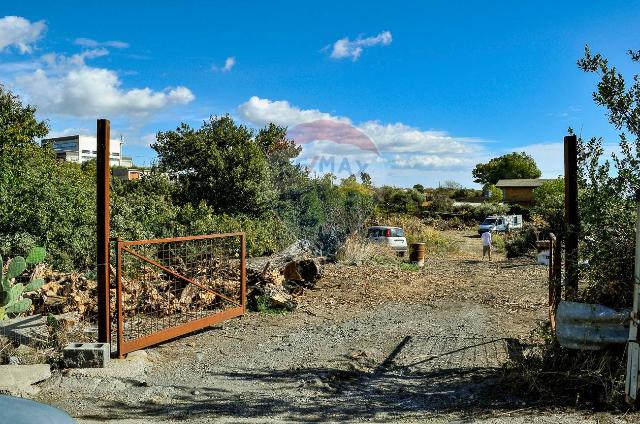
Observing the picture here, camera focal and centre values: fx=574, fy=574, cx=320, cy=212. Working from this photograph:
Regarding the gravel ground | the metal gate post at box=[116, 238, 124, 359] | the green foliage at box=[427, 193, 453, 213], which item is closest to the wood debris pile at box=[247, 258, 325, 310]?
the gravel ground

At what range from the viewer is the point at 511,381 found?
5902 millimetres

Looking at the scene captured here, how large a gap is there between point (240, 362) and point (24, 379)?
240cm

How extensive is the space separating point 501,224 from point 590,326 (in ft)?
105

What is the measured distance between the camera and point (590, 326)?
5.48 meters

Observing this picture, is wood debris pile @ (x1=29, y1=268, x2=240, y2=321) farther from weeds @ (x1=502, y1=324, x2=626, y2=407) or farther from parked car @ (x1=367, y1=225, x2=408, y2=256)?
parked car @ (x1=367, y1=225, x2=408, y2=256)

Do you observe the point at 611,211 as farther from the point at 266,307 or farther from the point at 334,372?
the point at 266,307

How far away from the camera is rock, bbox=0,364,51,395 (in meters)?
5.87

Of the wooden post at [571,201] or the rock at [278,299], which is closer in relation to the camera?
the wooden post at [571,201]

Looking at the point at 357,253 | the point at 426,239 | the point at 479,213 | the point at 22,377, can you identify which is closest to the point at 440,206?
the point at 479,213

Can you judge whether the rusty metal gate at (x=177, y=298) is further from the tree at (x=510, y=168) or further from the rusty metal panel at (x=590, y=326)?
the tree at (x=510, y=168)

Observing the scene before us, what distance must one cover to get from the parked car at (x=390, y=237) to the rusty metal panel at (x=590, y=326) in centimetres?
1656

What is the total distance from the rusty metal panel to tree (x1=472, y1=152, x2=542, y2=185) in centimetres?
7676

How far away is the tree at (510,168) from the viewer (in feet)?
258

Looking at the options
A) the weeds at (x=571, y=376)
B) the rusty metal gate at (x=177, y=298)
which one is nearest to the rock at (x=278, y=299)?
the rusty metal gate at (x=177, y=298)
